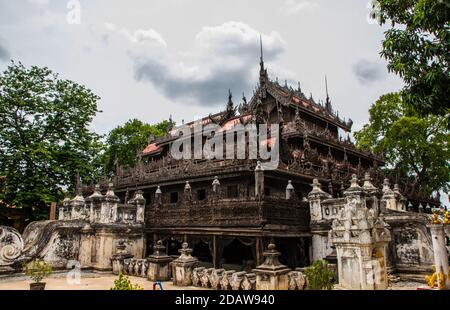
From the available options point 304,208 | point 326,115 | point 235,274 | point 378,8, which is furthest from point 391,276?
point 326,115

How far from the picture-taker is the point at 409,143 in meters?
Answer: 31.2

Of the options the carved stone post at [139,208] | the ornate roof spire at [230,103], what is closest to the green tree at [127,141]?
the ornate roof spire at [230,103]

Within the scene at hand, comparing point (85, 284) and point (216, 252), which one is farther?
point (216, 252)

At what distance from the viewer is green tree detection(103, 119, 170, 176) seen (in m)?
38.5

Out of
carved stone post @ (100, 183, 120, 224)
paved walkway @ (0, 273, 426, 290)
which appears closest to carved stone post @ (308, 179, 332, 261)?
paved walkway @ (0, 273, 426, 290)

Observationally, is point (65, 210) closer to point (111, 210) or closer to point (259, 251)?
point (111, 210)

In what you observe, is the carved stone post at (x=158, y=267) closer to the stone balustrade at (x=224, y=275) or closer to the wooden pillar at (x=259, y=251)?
the stone balustrade at (x=224, y=275)

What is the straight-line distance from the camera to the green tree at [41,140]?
20.7m

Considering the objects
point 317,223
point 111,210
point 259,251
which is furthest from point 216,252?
point 111,210

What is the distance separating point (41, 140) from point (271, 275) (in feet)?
61.1

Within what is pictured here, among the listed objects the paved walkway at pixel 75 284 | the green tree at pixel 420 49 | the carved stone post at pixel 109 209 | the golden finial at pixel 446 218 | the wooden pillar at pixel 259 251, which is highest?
the green tree at pixel 420 49

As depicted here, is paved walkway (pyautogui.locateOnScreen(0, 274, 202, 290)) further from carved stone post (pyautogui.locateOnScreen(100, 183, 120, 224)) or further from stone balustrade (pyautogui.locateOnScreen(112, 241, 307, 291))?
carved stone post (pyautogui.locateOnScreen(100, 183, 120, 224))

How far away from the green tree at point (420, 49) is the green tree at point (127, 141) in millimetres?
30007

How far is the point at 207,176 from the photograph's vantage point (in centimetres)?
2006
